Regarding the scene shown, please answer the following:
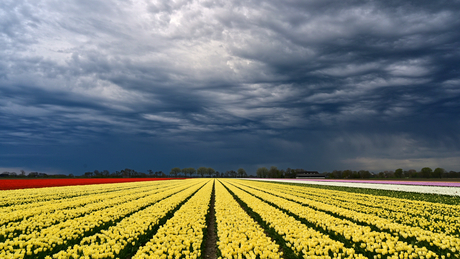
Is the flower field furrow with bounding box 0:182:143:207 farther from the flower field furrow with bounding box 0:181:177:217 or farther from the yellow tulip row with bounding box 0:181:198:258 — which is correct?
the yellow tulip row with bounding box 0:181:198:258

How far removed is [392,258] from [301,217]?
619cm

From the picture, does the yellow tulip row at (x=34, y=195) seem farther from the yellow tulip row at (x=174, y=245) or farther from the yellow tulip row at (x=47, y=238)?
→ the yellow tulip row at (x=174, y=245)

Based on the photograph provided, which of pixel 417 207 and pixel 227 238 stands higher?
pixel 227 238

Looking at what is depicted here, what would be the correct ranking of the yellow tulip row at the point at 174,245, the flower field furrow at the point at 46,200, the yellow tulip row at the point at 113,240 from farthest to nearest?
the flower field furrow at the point at 46,200 → the yellow tulip row at the point at 113,240 → the yellow tulip row at the point at 174,245

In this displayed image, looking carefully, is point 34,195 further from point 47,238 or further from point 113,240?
point 113,240

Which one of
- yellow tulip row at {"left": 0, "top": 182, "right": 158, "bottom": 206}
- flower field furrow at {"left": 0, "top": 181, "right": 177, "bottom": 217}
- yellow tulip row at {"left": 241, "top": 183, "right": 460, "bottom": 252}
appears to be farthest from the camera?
yellow tulip row at {"left": 0, "top": 182, "right": 158, "bottom": 206}

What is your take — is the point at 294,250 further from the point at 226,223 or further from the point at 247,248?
the point at 226,223

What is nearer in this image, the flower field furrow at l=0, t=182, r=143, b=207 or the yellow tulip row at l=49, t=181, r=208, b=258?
the yellow tulip row at l=49, t=181, r=208, b=258

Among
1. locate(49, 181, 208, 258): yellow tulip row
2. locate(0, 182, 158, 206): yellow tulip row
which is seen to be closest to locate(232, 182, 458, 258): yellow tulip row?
locate(49, 181, 208, 258): yellow tulip row

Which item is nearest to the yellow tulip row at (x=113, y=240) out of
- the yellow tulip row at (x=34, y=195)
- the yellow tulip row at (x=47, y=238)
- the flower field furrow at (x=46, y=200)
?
the yellow tulip row at (x=47, y=238)

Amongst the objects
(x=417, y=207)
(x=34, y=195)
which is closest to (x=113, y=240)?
(x=417, y=207)

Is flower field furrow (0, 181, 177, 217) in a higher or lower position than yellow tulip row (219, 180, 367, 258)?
A: lower

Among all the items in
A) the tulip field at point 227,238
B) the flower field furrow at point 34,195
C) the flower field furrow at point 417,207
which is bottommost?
the flower field furrow at point 34,195


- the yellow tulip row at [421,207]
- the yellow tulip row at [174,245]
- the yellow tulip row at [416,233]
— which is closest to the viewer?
the yellow tulip row at [174,245]
